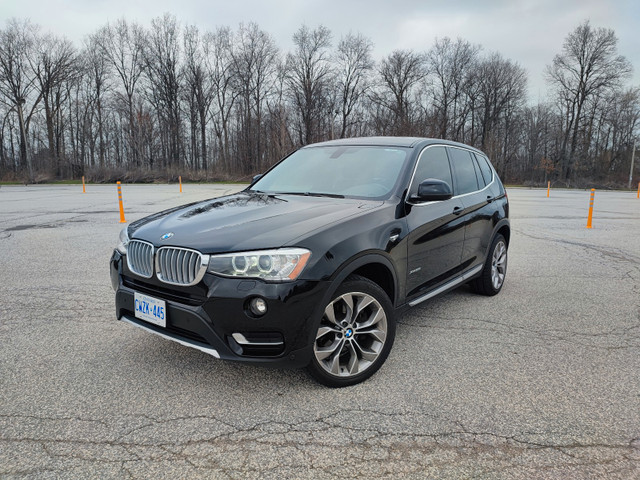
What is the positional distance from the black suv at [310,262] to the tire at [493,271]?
31.3 inches

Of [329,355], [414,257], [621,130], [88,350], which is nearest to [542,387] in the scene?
[414,257]

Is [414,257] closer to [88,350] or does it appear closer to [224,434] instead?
[224,434]

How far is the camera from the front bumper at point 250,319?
Answer: 257 centimetres

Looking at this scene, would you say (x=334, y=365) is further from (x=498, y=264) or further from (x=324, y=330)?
(x=498, y=264)

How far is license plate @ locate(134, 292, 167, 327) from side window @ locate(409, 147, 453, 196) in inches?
81.7

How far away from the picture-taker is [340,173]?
4.02 m

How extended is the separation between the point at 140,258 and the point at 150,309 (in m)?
0.37

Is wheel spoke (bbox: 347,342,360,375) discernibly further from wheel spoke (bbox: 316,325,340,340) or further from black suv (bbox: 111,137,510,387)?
wheel spoke (bbox: 316,325,340,340)

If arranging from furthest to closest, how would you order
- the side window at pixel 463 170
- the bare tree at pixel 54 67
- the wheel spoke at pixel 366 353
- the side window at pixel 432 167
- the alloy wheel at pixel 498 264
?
the bare tree at pixel 54 67 < the alloy wheel at pixel 498 264 < the side window at pixel 463 170 < the side window at pixel 432 167 < the wheel spoke at pixel 366 353

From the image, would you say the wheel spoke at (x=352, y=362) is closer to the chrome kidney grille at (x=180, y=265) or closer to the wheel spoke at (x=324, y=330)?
the wheel spoke at (x=324, y=330)

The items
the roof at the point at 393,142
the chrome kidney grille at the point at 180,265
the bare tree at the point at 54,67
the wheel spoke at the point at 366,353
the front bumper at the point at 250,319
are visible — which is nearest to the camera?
the front bumper at the point at 250,319

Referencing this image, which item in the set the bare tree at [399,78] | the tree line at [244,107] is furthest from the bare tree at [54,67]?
the bare tree at [399,78]

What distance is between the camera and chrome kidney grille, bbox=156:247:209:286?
2686 millimetres

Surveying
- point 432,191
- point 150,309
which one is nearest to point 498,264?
point 432,191
